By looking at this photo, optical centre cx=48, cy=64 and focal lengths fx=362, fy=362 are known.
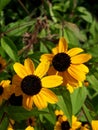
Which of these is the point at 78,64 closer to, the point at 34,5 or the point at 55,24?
the point at 55,24

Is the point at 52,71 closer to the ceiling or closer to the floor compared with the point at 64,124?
closer to the ceiling

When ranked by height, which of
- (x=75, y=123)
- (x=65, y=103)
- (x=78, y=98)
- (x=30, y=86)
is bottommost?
(x=75, y=123)

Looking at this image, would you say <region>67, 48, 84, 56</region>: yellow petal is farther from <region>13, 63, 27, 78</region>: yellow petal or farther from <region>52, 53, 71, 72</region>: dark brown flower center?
<region>13, 63, 27, 78</region>: yellow petal

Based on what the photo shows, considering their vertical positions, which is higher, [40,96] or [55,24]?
[40,96]

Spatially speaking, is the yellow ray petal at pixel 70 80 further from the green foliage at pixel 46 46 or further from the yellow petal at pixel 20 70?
the yellow petal at pixel 20 70

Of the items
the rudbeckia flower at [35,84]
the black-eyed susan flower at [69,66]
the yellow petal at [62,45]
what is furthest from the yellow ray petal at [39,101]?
the yellow petal at [62,45]

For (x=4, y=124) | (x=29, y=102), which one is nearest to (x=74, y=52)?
(x=29, y=102)

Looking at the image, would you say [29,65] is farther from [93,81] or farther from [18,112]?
[93,81]

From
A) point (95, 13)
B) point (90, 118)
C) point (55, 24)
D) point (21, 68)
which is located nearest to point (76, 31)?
point (55, 24)
